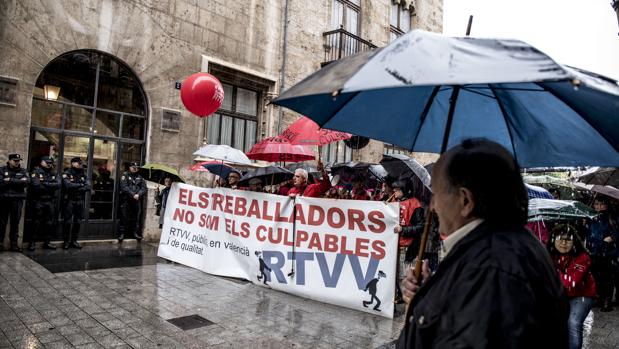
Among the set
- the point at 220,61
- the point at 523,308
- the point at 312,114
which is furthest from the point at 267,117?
the point at 523,308

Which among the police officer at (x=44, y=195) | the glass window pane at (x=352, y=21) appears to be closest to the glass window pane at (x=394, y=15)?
the glass window pane at (x=352, y=21)

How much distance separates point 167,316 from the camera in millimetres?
5055

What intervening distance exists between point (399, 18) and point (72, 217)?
1639cm

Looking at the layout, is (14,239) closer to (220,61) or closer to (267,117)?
(220,61)

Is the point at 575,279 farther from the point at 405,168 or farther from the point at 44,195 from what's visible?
the point at 44,195

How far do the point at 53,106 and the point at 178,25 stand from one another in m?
3.86

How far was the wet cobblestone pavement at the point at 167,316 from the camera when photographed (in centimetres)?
434

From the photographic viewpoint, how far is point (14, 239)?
28.6ft

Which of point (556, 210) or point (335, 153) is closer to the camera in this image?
point (556, 210)

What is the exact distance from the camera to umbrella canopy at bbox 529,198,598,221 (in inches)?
184

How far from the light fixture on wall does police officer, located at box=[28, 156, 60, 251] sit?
164 cm

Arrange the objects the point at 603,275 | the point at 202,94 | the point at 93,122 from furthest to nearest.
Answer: the point at 93,122 < the point at 202,94 < the point at 603,275

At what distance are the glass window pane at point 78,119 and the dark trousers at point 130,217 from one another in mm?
2085

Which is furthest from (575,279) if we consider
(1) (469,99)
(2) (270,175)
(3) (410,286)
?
(2) (270,175)
